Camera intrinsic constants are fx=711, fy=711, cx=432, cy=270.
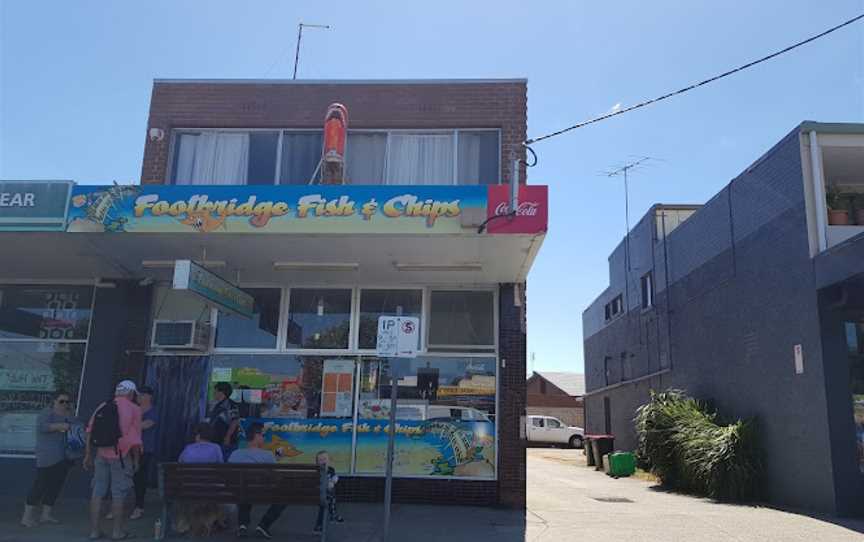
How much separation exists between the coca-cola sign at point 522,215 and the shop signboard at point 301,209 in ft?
0.04

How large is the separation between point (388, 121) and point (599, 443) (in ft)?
46.6

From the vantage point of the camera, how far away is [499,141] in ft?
38.8

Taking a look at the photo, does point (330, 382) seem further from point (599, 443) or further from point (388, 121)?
point (599, 443)

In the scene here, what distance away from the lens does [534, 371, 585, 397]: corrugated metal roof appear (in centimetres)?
5186

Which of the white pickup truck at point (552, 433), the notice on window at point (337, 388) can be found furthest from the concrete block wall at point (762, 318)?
the white pickup truck at point (552, 433)

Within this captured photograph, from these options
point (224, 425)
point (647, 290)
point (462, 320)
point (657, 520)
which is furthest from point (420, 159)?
point (647, 290)

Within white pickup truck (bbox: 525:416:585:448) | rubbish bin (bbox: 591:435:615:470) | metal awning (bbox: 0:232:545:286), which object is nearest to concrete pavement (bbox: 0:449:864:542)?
metal awning (bbox: 0:232:545:286)

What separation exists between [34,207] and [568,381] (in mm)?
49458

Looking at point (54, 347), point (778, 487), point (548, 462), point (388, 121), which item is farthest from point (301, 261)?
point (548, 462)

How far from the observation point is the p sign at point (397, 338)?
745cm

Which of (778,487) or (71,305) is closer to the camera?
(71,305)

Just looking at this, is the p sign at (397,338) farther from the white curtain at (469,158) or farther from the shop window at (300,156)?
the shop window at (300,156)

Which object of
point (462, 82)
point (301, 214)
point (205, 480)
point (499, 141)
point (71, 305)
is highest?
point (462, 82)

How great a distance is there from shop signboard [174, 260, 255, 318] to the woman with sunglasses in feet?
7.24
